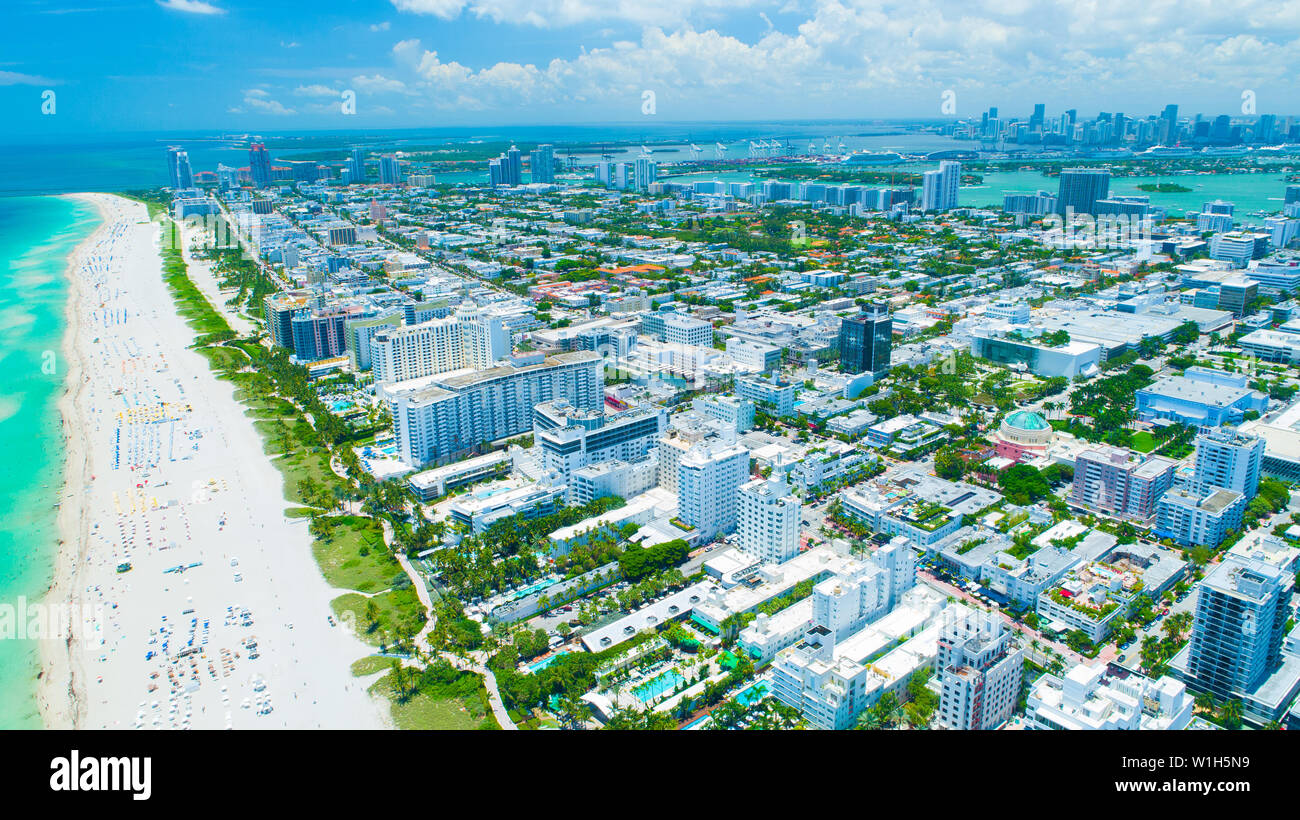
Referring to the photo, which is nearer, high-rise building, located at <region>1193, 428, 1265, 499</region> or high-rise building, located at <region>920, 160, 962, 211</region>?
high-rise building, located at <region>1193, 428, 1265, 499</region>

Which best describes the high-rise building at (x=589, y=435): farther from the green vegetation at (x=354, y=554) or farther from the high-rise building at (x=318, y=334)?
the high-rise building at (x=318, y=334)

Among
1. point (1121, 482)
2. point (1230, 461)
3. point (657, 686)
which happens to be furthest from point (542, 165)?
point (657, 686)

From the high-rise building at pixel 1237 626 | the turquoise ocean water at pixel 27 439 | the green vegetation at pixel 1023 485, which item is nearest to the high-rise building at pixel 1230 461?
the green vegetation at pixel 1023 485

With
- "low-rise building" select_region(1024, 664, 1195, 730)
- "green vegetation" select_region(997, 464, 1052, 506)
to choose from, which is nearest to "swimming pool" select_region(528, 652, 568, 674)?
Answer: "low-rise building" select_region(1024, 664, 1195, 730)

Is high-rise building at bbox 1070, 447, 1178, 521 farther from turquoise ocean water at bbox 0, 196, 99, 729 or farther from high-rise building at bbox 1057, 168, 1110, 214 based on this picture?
high-rise building at bbox 1057, 168, 1110, 214

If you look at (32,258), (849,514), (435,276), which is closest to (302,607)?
(849,514)
